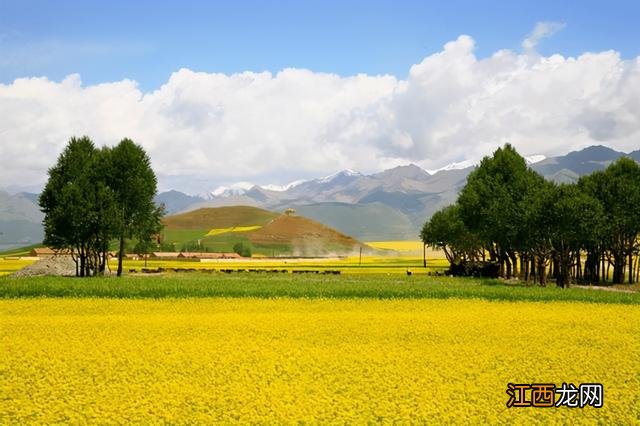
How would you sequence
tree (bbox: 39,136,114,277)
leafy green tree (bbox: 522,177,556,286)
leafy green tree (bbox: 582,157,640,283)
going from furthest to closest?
leafy green tree (bbox: 582,157,640,283) < tree (bbox: 39,136,114,277) < leafy green tree (bbox: 522,177,556,286)

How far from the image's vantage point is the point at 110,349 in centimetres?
2617

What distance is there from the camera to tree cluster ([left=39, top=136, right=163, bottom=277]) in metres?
78.9

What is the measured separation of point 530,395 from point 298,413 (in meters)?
7.45

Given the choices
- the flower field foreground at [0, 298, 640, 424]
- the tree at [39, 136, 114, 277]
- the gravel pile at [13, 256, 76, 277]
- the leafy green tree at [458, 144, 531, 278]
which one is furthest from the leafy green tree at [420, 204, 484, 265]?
the flower field foreground at [0, 298, 640, 424]

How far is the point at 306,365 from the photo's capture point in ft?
76.6

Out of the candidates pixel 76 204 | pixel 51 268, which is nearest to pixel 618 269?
pixel 76 204

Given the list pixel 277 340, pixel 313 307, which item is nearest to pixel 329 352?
pixel 277 340

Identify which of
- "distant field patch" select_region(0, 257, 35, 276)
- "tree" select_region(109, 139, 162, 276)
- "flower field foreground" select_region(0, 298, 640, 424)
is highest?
"tree" select_region(109, 139, 162, 276)

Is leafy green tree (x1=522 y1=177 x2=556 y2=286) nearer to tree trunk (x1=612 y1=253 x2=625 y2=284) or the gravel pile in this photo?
tree trunk (x1=612 y1=253 x2=625 y2=284)

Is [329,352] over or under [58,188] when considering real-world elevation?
under

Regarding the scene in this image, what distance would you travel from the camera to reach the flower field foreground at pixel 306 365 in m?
17.8

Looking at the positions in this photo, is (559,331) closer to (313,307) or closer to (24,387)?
(313,307)

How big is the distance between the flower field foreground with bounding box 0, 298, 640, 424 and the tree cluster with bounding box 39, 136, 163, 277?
4093cm

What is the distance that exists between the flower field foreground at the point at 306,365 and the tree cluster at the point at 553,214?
36.5 metres
